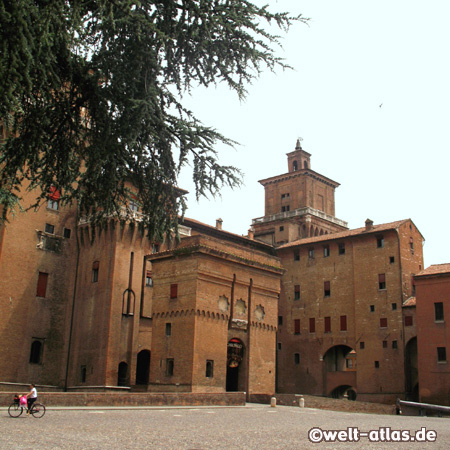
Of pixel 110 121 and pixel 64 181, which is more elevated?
pixel 110 121

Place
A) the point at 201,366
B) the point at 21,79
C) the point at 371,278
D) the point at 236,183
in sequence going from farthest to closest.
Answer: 1. the point at 371,278
2. the point at 201,366
3. the point at 236,183
4. the point at 21,79

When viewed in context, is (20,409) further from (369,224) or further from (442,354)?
(369,224)

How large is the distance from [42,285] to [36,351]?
409cm

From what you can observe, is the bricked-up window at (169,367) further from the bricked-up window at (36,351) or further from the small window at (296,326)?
the small window at (296,326)

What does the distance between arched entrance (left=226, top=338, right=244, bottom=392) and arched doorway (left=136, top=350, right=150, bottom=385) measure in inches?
272

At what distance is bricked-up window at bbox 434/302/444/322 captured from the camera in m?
39.1

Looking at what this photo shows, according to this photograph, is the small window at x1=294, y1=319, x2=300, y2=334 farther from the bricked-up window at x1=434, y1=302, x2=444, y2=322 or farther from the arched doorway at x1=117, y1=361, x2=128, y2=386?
the arched doorway at x1=117, y1=361, x2=128, y2=386

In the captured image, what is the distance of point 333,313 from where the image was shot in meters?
46.6

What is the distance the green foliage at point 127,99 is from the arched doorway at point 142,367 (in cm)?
3152

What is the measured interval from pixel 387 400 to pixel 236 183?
3602 cm

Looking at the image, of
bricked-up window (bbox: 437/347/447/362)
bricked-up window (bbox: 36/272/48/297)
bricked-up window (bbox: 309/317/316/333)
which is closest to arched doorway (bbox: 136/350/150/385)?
bricked-up window (bbox: 36/272/48/297)

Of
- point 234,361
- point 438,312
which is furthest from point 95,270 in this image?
point 438,312

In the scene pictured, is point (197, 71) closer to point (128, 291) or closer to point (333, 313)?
point (128, 291)

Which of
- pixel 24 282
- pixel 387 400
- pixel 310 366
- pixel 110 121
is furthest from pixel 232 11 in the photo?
pixel 310 366
